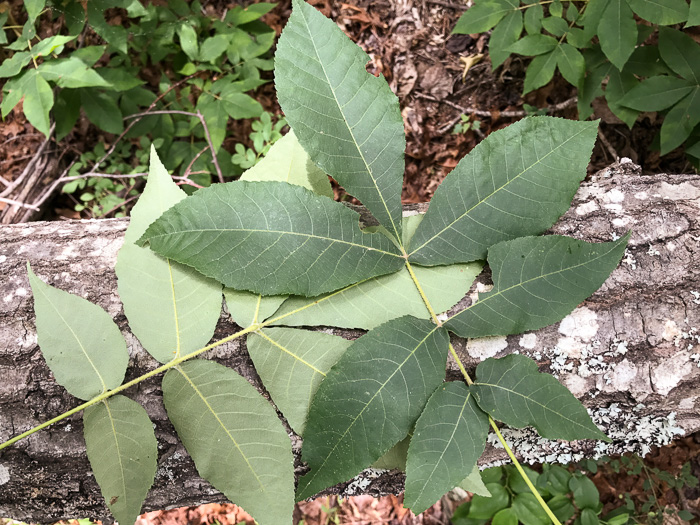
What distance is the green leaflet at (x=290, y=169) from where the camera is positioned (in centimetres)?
106

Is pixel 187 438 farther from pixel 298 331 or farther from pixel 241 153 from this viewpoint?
pixel 241 153

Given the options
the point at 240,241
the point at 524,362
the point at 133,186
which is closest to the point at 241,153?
the point at 133,186

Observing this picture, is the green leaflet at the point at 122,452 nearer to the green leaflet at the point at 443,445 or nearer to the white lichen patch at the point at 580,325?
the green leaflet at the point at 443,445

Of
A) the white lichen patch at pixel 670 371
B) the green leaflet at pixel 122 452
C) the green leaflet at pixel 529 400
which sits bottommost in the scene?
the green leaflet at pixel 122 452

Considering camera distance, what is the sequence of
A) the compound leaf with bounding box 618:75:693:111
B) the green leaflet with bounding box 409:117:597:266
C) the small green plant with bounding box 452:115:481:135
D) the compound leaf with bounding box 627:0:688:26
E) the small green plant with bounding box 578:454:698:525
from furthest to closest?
the small green plant with bounding box 452:115:481:135, the small green plant with bounding box 578:454:698:525, the compound leaf with bounding box 618:75:693:111, the compound leaf with bounding box 627:0:688:26, the green leaflet with bounding box 409:117:597:266

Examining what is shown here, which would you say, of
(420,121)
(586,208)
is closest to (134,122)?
(420,121)

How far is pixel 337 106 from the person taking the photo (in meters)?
0.96

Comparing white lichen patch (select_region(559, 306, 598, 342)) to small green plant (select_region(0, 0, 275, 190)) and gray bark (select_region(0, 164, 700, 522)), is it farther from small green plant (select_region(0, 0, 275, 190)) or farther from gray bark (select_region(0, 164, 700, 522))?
small green plant (select_region(0, 0, 275, 190))

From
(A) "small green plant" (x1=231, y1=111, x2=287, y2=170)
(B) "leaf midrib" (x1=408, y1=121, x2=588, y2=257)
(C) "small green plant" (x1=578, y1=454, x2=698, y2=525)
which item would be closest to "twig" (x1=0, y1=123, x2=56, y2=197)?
(A) "small green plant" (x1=231, y1=111, x2=287, y2=170)

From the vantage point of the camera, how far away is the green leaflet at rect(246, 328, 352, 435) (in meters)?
0.98

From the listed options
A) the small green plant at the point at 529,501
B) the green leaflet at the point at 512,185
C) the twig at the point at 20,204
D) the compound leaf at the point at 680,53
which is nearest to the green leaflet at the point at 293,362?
the green leaflet at the point at 512,185

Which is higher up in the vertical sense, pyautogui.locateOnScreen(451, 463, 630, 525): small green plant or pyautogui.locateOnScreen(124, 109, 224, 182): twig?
pyautogui.locateOnScreen(124, 109, 224, 182): twig

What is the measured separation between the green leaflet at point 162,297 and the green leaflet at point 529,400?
59cm

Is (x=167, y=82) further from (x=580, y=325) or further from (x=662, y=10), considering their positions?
(x=580, y=325)
